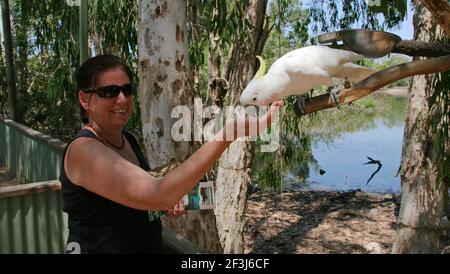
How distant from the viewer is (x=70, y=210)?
2.60 ft

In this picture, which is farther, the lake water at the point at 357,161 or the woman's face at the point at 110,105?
the lake water at the point at 357,161

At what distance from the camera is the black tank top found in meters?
0.77

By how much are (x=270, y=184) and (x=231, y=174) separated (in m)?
1.32

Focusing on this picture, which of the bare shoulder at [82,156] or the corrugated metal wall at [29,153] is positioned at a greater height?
the bare shoulder at [82,156]

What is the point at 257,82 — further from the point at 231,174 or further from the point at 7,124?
the point at 7,124

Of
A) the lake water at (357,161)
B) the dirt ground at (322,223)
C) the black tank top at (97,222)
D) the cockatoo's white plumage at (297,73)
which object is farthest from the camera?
the lake water at (357,161)

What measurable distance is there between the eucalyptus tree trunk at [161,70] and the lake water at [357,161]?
199 inches

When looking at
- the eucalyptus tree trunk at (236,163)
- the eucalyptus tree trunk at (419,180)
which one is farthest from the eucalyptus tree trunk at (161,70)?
the eucalyptus tree trunk at (419,180)

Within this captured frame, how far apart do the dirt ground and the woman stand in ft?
9.39

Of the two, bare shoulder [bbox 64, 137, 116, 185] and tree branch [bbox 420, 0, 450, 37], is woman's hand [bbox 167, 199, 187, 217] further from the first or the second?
tree branch [bbox 420, 0, 450, 37]

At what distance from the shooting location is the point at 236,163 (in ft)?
9.77

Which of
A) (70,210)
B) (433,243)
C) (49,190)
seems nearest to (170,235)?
(70,210)

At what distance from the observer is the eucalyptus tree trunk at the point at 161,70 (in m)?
1.46

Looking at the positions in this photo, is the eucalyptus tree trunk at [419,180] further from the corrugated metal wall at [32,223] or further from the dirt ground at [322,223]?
the corrugated metal wall at [32,223]
